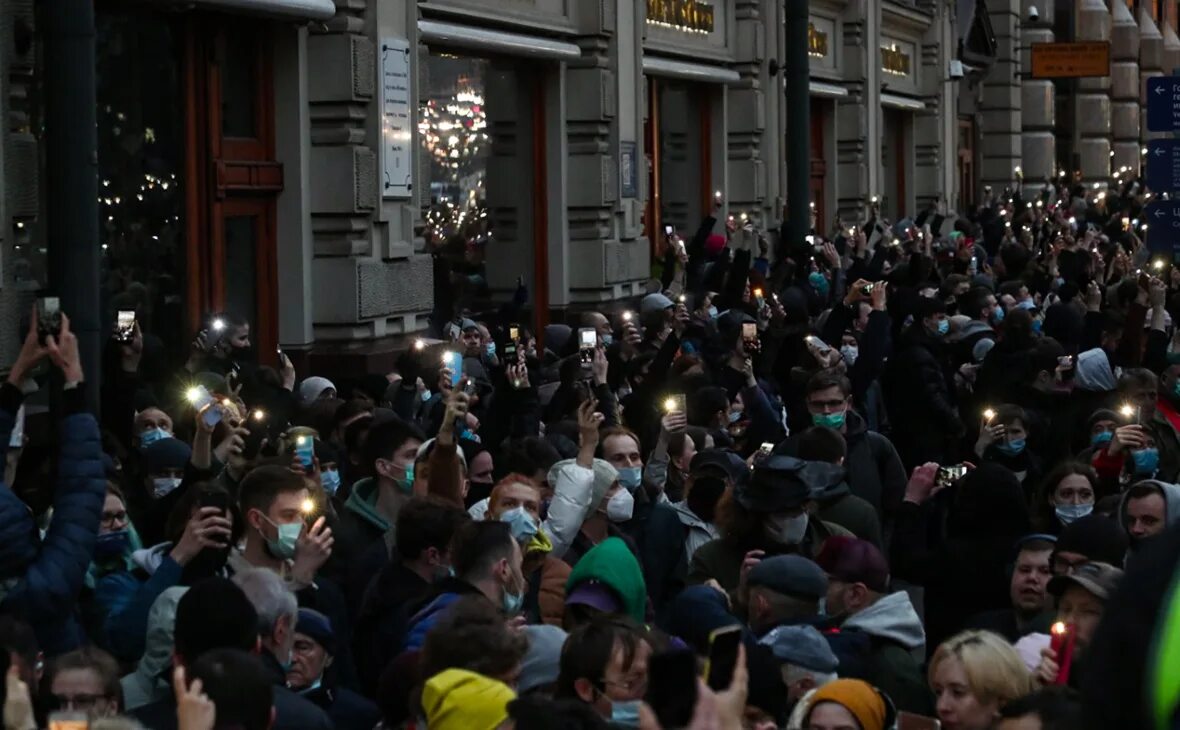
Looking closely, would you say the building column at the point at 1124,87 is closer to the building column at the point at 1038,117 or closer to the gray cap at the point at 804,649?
the building column at the point at 1038,117

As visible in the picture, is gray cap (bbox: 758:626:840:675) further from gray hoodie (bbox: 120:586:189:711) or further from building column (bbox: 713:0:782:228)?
building column (bbox: 713:0:782:228)

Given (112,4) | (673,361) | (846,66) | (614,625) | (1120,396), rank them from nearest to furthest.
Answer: (614,625) < (1120,396) < (673,361) < (112,4) < (846,66)

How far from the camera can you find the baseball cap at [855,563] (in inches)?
256

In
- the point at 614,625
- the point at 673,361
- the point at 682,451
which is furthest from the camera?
the point at 673,361

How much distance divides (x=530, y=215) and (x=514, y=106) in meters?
0.96

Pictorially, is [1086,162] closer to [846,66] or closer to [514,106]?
[846,66]

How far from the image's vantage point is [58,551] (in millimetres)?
5926

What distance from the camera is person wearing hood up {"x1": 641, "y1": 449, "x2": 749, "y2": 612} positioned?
797 cm

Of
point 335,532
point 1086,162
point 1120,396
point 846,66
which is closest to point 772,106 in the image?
point 846,66

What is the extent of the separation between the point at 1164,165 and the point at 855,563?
10847 millimetres

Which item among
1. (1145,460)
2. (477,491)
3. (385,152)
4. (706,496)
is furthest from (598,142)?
(706,496)

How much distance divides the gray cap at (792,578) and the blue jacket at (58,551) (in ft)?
6.06

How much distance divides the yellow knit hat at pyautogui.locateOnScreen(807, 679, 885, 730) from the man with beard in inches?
70.7

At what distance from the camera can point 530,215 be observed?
63.7 feet
